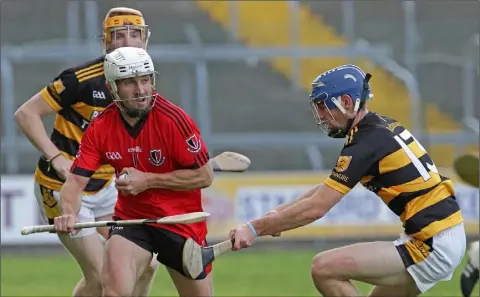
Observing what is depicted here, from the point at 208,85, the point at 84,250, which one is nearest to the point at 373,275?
the point at 84,250

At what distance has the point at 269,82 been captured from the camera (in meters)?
15.4

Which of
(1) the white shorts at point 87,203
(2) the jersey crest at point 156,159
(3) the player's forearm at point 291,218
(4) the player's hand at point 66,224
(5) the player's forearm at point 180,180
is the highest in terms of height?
(2) the jersey crest at point 156,159

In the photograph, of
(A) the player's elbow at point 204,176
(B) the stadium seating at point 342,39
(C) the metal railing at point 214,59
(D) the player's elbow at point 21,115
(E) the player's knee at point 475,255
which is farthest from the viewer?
(B) the stadium seating at point 342,39

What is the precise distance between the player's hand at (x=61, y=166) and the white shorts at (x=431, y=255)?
2384 mm

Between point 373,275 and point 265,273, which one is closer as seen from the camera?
point 373,275

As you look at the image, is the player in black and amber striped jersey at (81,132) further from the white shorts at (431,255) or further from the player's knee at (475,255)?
the player's knee at (475,255)

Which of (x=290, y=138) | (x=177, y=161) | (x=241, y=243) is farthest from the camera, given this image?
(x=290, y=138)

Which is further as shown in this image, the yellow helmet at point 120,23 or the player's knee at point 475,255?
the player's knee at point 475,255

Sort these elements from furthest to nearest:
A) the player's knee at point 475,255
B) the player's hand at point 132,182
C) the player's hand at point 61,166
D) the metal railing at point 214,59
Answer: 1. the metal railing at point 214,59
2. the player's knee at point 475,255
3. the player's hand at point 61,166
4. the player's hand at point 132,182

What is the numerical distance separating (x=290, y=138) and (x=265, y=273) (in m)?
2.99

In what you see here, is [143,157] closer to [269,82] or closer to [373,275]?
[373,275]

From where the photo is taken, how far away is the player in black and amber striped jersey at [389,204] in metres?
5.73

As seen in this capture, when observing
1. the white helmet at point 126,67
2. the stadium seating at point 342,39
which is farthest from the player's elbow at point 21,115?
the stadium seating at point 342,39

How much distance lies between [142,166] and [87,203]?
4.36 ft
